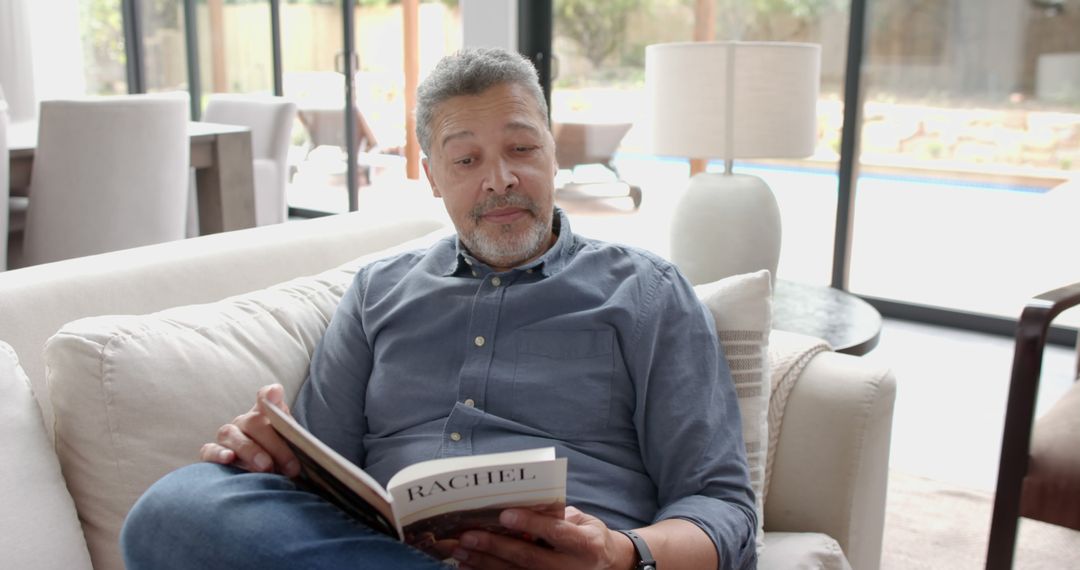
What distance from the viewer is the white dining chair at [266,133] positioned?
4.11m

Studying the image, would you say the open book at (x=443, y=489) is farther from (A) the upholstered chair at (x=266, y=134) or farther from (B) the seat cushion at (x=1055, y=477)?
(A) the upholstered chair at (x=266, y=134)

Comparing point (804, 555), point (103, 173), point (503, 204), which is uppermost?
point (503, 204)

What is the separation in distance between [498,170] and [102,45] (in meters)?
5.77

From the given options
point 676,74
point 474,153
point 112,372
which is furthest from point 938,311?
point 112,372

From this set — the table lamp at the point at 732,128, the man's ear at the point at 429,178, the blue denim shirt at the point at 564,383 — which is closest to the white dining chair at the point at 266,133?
the table lamp at the point at 732,128

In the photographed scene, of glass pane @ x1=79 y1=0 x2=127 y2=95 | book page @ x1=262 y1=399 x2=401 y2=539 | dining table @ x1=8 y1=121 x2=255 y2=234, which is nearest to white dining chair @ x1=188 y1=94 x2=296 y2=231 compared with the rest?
dining table @ x1=8 y1=121 x2=255 y2=234

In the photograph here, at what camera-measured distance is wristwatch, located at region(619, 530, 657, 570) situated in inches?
41.8

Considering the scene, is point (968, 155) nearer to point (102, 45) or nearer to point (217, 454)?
point (217, 454)

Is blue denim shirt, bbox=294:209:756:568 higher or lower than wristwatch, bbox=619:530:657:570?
higher

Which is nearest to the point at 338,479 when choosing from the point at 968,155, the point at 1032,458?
the point at 1032,458

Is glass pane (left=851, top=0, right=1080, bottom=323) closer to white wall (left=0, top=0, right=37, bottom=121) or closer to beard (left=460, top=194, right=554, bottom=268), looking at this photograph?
beard (left=460, top=194, right=554, bottom=268)

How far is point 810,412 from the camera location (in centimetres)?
138

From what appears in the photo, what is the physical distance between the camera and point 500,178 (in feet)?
4.50

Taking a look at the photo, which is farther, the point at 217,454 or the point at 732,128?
the point at 732,128
